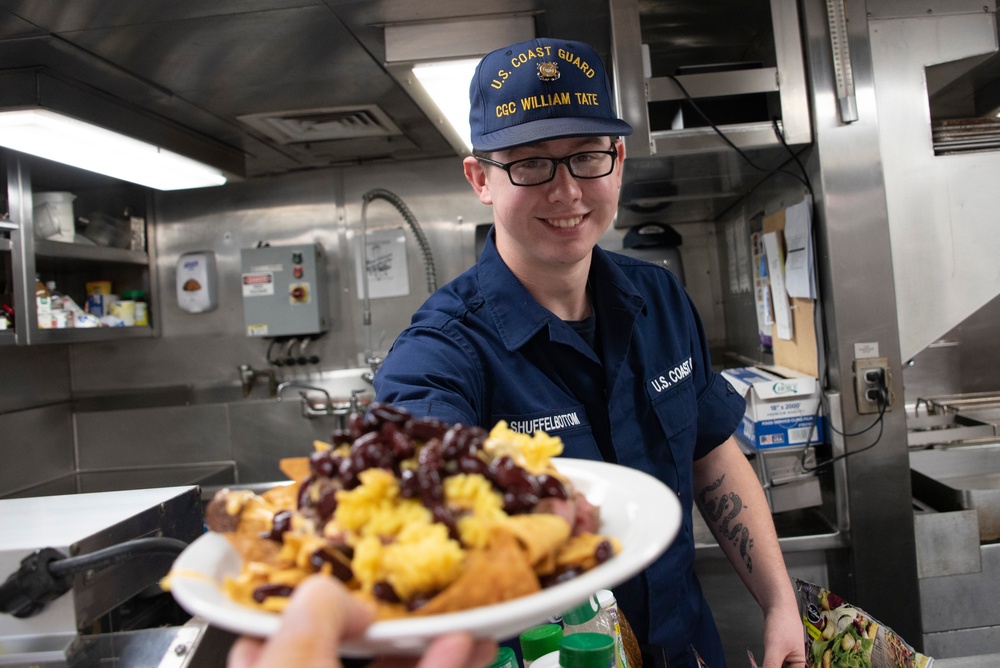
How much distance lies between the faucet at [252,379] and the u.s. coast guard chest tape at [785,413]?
2.88 m

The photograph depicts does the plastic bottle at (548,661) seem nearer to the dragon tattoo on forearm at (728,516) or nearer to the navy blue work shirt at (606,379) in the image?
the navy blue work shirt at (606,379)

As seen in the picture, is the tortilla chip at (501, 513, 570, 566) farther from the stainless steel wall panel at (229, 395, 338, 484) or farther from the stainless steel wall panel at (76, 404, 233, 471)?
the stainless steel wall panel at (76, 404, 233, 471)

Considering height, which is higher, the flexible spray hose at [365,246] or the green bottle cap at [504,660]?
the flexible spray hose at [365,246]

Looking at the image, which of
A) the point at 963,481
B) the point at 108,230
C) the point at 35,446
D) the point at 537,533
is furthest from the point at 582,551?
the point at 35,446

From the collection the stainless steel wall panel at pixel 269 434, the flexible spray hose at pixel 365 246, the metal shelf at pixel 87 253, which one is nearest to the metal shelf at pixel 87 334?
the metal shelf at pixel 87 253

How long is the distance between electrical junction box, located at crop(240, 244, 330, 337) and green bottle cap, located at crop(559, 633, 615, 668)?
3.37 m

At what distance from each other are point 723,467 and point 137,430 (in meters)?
3.67

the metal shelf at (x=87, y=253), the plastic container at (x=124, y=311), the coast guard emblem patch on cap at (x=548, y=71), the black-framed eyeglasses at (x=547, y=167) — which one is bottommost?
the black-framed eyeglasses at (x=547, y=167)

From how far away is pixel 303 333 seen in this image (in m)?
3.99

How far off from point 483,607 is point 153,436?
4061mm

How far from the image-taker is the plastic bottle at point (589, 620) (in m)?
0.99

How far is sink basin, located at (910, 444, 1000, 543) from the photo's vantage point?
6.97ft

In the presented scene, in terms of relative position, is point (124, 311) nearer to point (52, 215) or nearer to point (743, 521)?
point (52, 215)

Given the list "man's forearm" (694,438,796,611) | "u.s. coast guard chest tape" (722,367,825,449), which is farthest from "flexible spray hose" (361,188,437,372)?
"man's forearm" (694,438,796,611)
